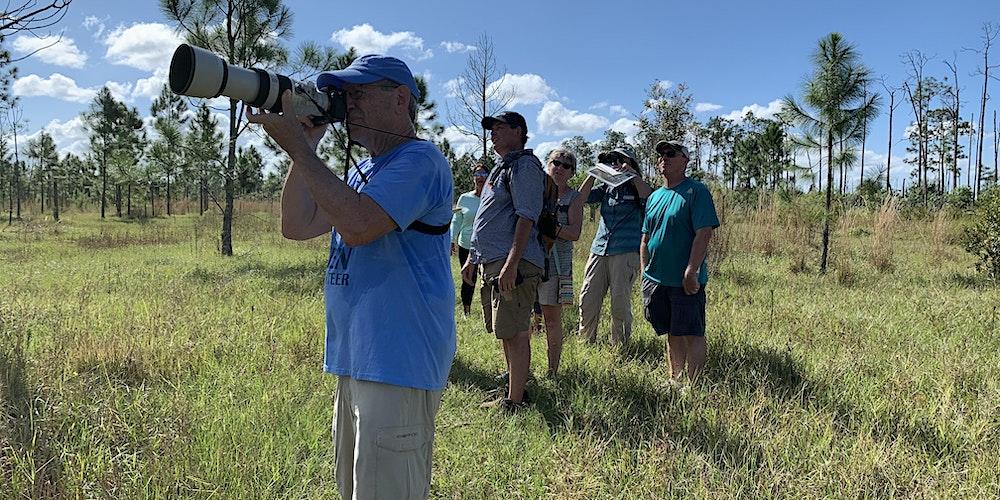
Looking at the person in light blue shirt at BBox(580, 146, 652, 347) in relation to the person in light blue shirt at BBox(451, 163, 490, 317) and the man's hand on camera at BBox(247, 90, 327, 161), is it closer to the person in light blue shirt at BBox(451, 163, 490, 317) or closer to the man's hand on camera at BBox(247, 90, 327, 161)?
the person in light blue shirt at BBox(451, 163, 490, 317)

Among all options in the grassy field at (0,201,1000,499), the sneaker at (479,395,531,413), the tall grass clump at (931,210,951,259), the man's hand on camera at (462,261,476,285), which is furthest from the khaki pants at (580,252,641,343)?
the tall grass clump at (931,210,951,259)

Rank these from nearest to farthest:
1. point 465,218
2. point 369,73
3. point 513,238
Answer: point 369,73
point 513,238
point 465,218

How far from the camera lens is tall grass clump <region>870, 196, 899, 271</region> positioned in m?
8.84

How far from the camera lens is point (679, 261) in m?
3.23

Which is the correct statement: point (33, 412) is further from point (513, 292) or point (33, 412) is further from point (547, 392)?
point (547, 392)

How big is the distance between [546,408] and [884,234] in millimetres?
8531

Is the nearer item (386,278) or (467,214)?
(386,278)

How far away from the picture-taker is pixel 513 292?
9.79 ft

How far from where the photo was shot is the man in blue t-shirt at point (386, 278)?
1.29 meters

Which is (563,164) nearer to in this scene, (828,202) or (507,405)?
(507,405)

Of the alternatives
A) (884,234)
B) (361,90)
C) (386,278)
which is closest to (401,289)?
(386,278)

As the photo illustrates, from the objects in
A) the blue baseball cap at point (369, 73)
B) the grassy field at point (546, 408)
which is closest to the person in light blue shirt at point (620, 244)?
the grassy field at point (546, 408)

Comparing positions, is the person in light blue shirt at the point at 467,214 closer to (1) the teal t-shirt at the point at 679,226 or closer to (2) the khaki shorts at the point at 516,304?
(2) the khaki shorts at the point at 516,304

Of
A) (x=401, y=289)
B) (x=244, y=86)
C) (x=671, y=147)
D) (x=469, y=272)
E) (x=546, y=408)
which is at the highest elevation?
(x=671, y=147)
